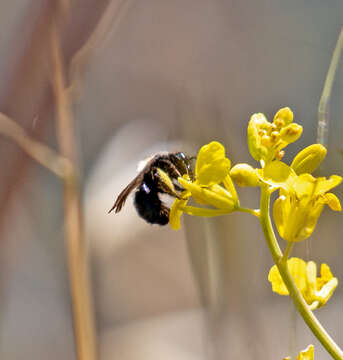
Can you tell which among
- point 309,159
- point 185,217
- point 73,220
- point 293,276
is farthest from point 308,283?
point 185,217

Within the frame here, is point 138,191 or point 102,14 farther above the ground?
point 102,14

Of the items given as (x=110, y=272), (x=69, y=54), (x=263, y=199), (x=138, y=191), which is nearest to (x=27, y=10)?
(x=69, y=54)

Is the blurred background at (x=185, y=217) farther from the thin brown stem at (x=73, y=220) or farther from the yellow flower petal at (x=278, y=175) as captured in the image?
the yellow flower petal at (x=278, y=175)

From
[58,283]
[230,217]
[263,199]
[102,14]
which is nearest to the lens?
[263,199]

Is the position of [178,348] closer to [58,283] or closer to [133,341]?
[133,341]

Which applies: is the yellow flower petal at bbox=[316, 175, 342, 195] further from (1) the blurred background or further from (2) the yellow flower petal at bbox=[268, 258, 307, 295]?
(1) the blurred background

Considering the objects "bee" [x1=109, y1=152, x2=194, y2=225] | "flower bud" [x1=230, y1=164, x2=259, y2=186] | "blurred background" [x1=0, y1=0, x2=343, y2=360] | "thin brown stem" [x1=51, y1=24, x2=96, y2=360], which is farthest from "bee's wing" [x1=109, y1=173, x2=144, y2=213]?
"blurred background" [x1=0, y1=0, x2=343, y2=360]

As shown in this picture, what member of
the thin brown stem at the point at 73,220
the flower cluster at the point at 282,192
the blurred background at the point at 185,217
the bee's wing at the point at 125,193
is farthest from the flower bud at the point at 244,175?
the blurred background at the point at 185,217
